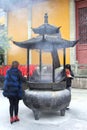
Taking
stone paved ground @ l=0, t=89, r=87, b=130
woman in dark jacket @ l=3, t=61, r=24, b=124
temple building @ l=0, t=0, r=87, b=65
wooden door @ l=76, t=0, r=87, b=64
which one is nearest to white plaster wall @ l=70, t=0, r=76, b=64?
temple building @ l=0, t=0, r=87, b=65

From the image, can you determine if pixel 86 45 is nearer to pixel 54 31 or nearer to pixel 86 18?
pixel 86 18

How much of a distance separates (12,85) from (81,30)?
820 centimetres

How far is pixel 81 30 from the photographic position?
48.0 ft

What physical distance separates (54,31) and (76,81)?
6.07 m

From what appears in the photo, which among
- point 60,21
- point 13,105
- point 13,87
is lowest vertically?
point 13,105

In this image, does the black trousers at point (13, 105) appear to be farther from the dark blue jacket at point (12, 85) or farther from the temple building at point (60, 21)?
the temple building at point (60, 21)

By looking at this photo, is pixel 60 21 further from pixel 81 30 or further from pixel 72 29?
pixel 81 30

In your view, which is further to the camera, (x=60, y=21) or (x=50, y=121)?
(x=60, y=21)

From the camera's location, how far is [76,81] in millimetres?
13570

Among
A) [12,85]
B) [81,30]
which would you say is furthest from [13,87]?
[81,30]

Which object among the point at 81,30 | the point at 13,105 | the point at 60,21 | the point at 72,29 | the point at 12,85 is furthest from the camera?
the point at 60,21

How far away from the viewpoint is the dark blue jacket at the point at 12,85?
716cm

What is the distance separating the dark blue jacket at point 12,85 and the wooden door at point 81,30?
787 cm

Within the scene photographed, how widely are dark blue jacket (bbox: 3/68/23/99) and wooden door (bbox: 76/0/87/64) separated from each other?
7869 millimetres
